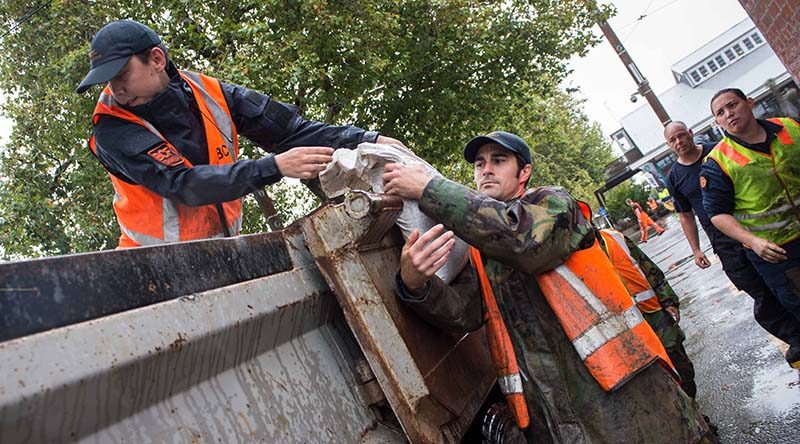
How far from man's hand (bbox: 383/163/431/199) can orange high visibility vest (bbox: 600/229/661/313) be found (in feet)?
5.86

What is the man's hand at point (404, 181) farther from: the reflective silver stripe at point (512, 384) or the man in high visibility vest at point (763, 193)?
the man in high visibility vest at point (763, 193)

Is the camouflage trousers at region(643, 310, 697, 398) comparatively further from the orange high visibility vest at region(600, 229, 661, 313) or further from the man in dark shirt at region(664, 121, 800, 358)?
the man in dark shirt at region(664, 121, 800, 358)

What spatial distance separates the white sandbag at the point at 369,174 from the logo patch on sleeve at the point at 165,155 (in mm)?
604

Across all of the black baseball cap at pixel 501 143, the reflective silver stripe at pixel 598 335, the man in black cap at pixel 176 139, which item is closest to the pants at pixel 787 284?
the black baseball cap at pixel 501 143

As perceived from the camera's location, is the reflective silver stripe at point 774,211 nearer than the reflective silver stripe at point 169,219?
No

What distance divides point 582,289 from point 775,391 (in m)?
2.56

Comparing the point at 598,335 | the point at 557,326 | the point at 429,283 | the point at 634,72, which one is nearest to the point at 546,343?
the point at 557,326

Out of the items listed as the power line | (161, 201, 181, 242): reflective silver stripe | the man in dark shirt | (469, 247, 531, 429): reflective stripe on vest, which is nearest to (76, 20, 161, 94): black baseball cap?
(161, 201, 181, 242): reflective silver stripe

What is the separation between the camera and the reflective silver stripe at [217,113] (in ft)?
7.68

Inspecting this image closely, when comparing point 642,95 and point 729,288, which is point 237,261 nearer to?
point 729,288

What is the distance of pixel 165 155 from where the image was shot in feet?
6.66

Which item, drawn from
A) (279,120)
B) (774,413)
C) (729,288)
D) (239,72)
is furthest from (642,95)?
(279,120)

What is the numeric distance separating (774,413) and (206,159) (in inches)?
131

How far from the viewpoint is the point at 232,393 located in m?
1.13
